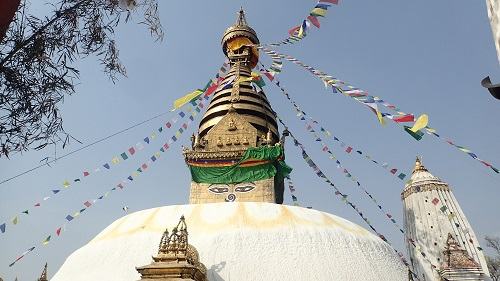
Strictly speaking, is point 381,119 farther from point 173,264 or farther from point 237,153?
point 237,153

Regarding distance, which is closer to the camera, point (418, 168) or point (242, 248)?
point (242, 248)

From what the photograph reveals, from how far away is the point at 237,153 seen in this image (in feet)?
47.5

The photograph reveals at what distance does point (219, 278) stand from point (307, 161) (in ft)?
24.3

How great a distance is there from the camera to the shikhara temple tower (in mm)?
16312

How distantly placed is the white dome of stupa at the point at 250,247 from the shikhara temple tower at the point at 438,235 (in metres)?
10.2

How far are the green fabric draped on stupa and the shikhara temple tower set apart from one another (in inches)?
309

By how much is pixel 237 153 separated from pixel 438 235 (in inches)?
473

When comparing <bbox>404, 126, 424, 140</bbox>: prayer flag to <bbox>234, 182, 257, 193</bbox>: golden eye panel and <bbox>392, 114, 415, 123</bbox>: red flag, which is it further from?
<bbox>234, 182, 257, 193</bbox>: golden eye panel

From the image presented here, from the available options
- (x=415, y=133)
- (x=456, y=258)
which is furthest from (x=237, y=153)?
(x=456, y=258)

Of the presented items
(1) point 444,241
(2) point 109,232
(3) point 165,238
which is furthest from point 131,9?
(1) point 444,241

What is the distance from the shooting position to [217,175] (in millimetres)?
14398

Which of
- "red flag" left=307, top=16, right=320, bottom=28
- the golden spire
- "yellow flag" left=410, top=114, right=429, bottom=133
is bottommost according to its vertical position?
"yellow flag" left=410, top=114, right=429, bottom=133

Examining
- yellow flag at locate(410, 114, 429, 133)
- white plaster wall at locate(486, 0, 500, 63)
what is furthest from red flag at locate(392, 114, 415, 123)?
white plaster wall at locate(486, 0, 500, 63)

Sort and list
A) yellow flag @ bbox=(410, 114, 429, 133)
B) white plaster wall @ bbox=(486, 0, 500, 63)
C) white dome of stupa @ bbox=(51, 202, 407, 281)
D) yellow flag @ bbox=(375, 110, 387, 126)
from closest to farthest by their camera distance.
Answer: white plaster wall @ bbox=(486, 0, 500, 63) < yellow flag @ bbox=(410, 114, 429, 133) < yellow flag @ bbox=(375, 110, 387, 126) < white dome of stupa @ bbox=(51, 202, 407, 281)
